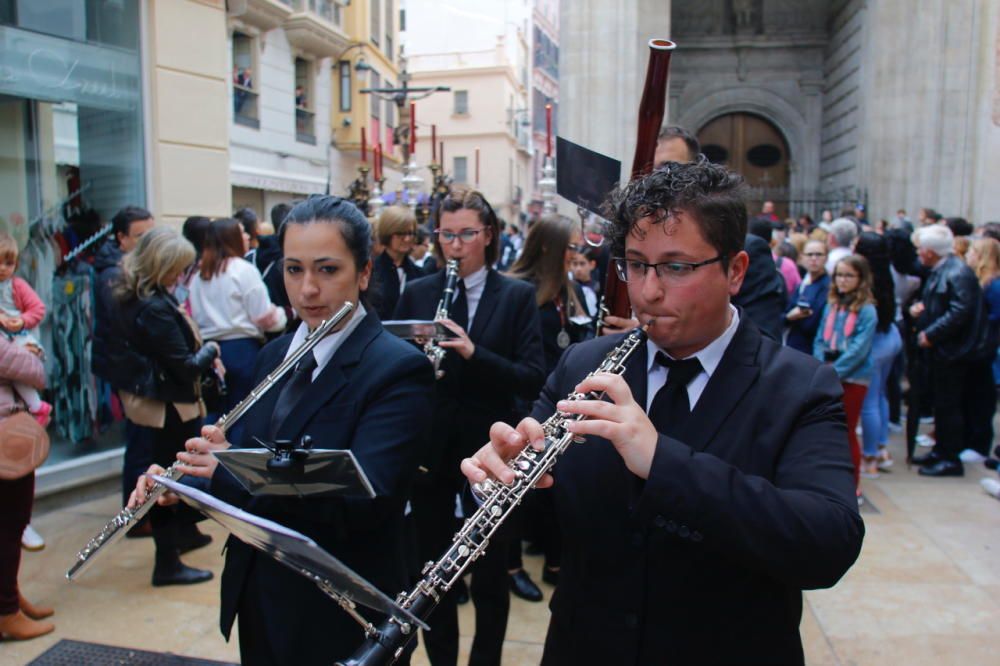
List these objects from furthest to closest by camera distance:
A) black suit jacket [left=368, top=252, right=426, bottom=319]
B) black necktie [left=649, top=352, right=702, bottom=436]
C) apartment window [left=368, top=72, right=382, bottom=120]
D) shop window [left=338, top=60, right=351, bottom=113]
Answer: apartment window [left=368, top=72, right=382, bottom=120] < shop window [left=338, top=60, right=351, bottom=113] < black suit jacket [left=368, top=252, right=426, bottom=319] < black necktie [left=649, top=352, right=702, bottom=436]

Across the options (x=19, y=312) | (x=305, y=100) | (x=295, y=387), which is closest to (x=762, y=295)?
(x=295, y=387)

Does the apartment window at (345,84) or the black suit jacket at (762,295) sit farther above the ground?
the apartment window at (345,84)

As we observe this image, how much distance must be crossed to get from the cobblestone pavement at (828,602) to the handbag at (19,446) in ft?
3.06

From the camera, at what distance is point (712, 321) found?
1659mm

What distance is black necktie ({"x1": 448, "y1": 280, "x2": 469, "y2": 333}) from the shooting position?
377 cm

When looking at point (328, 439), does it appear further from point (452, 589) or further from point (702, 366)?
point (452, 589)

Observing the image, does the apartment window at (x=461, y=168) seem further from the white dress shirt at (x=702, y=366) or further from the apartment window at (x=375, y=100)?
the white dress shirt at (x=702, y=366)

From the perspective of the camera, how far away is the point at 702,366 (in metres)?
1.67

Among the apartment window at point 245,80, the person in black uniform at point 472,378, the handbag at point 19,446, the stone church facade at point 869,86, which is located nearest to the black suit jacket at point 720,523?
the person in black uniform at point 472,378

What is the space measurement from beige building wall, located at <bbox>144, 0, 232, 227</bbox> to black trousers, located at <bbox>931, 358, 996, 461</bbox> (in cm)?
648

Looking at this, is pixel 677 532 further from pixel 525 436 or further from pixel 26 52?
pixel 26 52

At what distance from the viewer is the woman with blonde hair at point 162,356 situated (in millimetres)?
4262

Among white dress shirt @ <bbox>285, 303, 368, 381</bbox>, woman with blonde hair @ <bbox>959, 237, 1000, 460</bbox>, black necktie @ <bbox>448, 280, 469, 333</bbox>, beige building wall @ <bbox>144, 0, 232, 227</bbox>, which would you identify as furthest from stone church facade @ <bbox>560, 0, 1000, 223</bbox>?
white dress shirt @ <bbox>285, 303, 368, 381</bbox>

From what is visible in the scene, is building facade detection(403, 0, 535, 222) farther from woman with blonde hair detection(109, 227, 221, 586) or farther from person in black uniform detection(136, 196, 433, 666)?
person in black uniform detection(136, 196, 433, 666)
